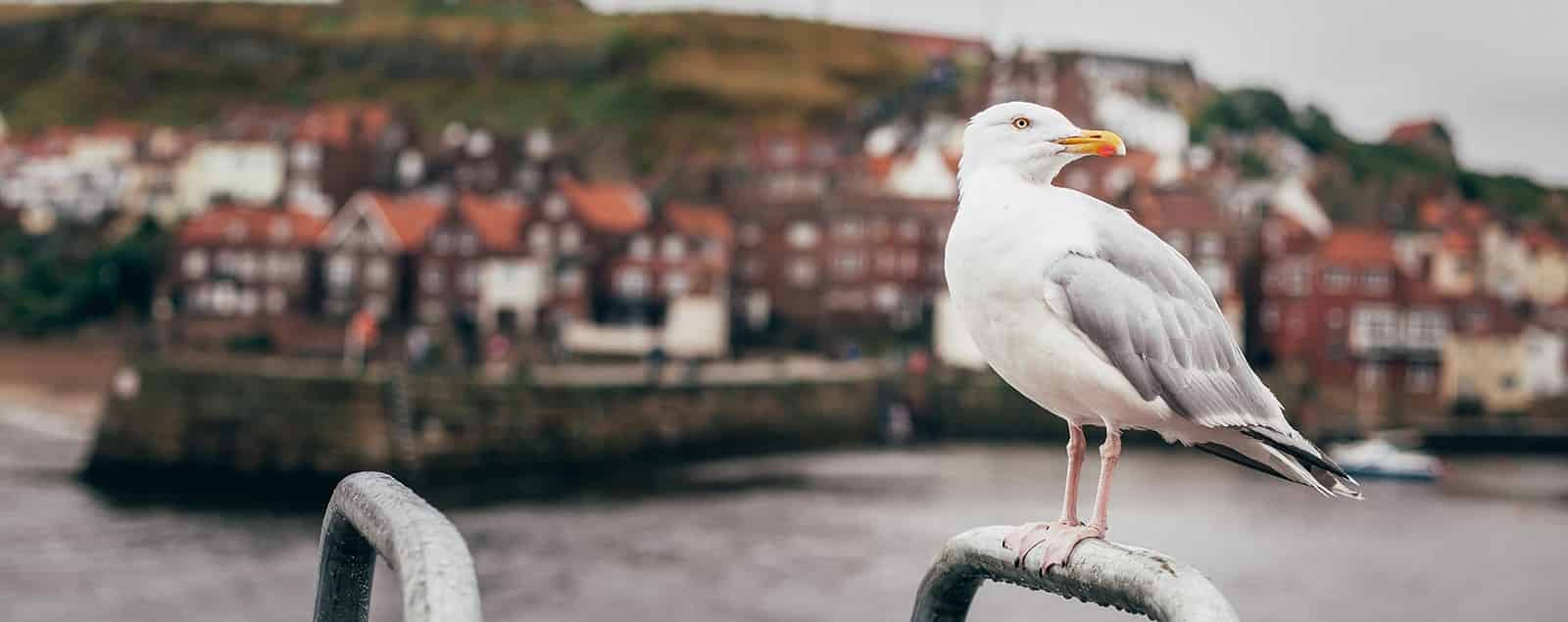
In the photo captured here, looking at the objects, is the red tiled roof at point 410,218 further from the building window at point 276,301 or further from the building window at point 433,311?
the building window at point 276,301

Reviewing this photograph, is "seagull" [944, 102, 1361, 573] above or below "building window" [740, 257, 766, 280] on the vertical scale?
above

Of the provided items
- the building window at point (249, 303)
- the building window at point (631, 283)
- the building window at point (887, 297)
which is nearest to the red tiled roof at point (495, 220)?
the building window at point (631, 283)

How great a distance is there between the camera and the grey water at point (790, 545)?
29.0m

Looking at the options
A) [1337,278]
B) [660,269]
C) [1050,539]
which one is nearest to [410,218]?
[660,269]

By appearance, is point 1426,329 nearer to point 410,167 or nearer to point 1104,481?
point 410,167

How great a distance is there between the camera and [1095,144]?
302cm

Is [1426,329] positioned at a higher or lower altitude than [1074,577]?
lower

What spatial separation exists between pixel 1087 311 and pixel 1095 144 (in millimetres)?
276

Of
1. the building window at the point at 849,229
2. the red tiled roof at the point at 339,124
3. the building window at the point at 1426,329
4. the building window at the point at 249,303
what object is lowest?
the building window at the point at 1426,329

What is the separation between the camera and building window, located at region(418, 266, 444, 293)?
59.0 metres

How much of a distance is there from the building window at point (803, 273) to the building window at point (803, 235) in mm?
635

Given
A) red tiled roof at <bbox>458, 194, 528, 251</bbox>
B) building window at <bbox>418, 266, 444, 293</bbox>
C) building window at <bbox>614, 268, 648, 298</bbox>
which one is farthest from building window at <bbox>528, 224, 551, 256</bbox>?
building window at <bbox>418, 266, 444, 293</bbox>

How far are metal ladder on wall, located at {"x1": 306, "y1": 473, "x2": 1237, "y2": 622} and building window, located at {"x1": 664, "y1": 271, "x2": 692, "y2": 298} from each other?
58.0 meters

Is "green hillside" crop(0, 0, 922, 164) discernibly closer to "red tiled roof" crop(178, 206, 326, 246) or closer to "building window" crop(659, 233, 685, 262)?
"red tiled roof" crop(178, 206, 326, 246)
